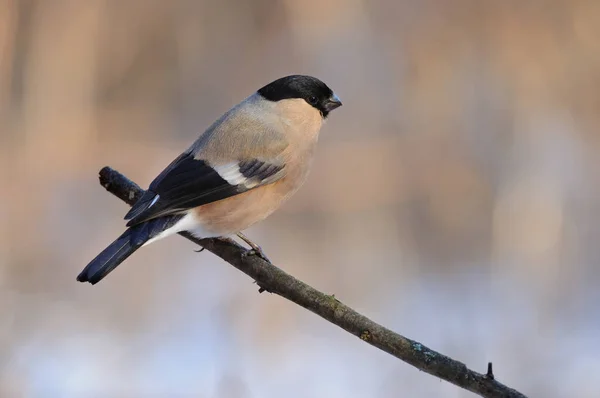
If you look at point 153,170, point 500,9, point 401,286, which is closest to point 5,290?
point 153,170

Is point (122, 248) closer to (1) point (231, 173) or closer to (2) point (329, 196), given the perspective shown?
(1) point (231, 173)

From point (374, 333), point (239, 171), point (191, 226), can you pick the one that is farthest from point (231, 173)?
point (374, 333)

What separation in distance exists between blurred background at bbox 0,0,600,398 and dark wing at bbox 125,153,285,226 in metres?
1.24

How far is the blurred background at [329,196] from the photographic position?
9.52ft

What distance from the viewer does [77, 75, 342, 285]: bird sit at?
1.60 meters

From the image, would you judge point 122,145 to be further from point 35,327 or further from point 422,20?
point 422,20

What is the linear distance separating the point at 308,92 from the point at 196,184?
1.22 ft

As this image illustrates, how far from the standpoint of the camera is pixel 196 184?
165 cm

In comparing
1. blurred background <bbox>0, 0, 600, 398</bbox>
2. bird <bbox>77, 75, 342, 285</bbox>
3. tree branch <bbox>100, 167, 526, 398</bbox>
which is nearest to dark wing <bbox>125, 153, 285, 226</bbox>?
bird <bbox>77, 75, 342, 285</bbox>

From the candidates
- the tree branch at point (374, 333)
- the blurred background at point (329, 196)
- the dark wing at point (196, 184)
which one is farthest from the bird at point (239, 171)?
the blurred background at point (329, 196)

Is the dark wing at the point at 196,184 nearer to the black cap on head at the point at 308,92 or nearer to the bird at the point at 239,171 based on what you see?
the bird at the point at 239,171

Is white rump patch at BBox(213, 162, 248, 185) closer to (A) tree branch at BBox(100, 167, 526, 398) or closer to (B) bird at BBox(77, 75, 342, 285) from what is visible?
(B) bird at BBox(77, 75, 342, 285)

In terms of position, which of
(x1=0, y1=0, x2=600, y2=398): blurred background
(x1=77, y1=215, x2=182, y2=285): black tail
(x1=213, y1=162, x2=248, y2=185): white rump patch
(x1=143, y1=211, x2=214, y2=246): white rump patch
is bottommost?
(x1=77, y1=215, x2=182, y2=285): black tail

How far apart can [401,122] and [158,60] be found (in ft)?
4.64
